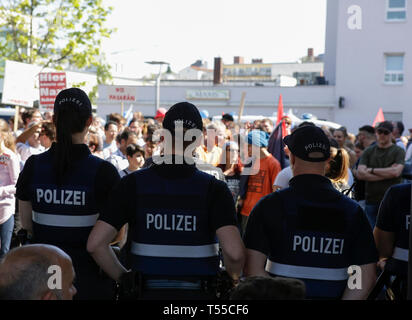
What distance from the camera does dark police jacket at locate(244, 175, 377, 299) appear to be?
10.3 feet

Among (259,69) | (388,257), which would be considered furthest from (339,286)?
(259,69)

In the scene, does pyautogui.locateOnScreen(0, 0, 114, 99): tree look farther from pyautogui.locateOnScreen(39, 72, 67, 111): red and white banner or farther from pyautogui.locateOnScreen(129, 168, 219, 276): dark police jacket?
pyautogui.locateOnScreen(129, 168, 219, 276): dark police jacket

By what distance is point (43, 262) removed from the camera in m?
2.43

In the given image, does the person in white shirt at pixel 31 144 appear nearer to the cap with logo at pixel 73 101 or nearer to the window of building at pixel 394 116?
the cap with logo at pixel 73 101

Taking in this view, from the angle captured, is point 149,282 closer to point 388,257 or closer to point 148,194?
point 148,194

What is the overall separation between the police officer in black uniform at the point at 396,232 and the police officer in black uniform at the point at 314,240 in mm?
609

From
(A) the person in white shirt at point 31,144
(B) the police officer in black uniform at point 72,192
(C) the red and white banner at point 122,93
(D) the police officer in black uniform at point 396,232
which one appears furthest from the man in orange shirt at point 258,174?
(C) the red and white banner at point 122,93

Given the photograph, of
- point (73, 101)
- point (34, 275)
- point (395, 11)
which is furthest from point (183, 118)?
point (395, 11)

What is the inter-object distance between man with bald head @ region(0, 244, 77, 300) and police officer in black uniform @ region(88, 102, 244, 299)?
28.5 inches

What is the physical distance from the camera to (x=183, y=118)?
11.1ft

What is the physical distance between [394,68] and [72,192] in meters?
28.6

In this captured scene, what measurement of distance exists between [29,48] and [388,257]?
15.5m

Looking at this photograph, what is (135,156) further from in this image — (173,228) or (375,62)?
(375,62)

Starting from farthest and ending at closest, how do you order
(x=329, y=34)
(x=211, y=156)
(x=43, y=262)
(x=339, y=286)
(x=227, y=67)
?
(x=227, y=67), (x=329, y=34), (x=211, y=156), (x=339, y=286), (x=43, y=262)
